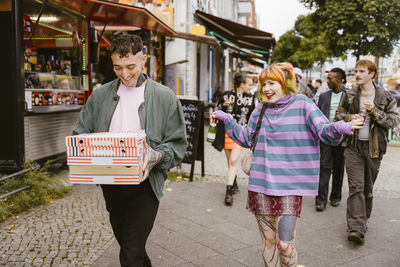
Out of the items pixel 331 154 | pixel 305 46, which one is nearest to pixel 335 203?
pixel 331 154

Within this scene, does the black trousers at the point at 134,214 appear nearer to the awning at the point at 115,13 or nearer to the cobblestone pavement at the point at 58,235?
the cobblestone pavement at the point at 58,235

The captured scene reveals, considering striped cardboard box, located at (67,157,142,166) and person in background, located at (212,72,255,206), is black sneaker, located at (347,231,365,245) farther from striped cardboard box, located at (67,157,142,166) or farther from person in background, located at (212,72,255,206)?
striped cardboard box, located at (67,157,142,166)

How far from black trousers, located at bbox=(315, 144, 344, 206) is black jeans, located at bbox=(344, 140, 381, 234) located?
1076 mm

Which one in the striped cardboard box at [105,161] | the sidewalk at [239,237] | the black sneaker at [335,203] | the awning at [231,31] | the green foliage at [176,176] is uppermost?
the awning at [231,31]

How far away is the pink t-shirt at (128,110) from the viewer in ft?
8.49

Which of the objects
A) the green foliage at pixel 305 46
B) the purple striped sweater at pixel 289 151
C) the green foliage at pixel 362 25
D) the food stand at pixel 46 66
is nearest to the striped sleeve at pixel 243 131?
the purple striped sweater at pixel 289 151

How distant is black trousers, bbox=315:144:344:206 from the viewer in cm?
578

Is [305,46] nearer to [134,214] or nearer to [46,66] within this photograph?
[46,66]

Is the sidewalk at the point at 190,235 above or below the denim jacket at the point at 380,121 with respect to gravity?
below

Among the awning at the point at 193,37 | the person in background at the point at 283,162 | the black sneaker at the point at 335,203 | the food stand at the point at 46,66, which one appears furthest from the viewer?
the awning at the point at 193,37

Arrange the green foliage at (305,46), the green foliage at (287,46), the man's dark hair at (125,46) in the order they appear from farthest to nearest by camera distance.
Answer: the green foliage at (287,46) → the green foliage at (305,46) → the man's dark hair at (125,46)

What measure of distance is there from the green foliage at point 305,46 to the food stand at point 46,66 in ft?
38.0

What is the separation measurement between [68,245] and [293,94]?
8.98ft

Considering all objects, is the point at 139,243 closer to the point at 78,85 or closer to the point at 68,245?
the point at 68,245
